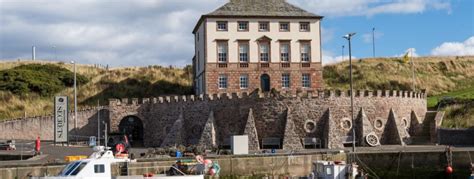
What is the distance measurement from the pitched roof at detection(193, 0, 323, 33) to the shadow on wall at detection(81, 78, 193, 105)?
44.1 ft

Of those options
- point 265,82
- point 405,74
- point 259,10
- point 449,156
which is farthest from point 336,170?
point 405,74

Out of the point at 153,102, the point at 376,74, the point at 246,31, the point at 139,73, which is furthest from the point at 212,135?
the point at 376,74

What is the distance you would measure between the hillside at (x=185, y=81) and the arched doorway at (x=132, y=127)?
38.0ft

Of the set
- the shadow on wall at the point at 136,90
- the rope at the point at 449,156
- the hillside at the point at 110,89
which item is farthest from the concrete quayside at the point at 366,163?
the hillside at the point at 110,89

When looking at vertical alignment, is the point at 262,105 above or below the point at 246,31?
below

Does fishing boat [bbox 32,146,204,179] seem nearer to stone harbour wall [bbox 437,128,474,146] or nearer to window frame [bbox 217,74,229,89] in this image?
stone harbour wall [bbox 437,128,474,146]

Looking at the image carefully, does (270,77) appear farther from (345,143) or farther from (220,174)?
(220,174)

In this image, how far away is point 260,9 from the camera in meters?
56.0

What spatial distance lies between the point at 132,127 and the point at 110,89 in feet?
57.5

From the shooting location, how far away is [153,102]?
51812 mm

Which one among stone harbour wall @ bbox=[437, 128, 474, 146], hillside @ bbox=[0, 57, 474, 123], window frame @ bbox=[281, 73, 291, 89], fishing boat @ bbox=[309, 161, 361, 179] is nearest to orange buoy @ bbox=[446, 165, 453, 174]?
→ fishing boat @ bbox=[309, 161, 361, 179]

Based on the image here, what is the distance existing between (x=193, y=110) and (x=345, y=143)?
35.4 ft

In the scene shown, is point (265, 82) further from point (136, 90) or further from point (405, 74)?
point (405, 74)

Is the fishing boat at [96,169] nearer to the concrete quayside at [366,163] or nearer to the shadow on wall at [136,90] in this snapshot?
the concrete quayside at [366,163]
